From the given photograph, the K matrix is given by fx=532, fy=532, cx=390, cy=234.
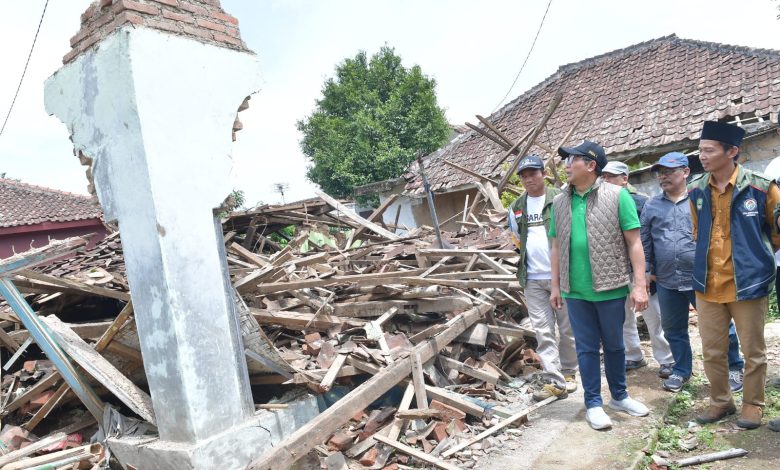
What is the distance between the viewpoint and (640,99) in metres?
12.0

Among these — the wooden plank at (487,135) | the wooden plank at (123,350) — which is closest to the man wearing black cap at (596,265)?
the wooden plank at (123,350)

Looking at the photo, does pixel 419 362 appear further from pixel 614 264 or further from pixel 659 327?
pixel 659 327

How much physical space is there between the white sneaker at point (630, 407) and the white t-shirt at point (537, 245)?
1.06m

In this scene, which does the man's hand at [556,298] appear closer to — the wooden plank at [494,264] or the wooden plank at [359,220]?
the wooden plank at [494,264]

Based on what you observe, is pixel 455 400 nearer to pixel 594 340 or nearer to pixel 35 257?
pixel 594 340

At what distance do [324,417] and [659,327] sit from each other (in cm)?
306

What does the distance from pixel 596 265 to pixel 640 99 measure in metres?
10.0

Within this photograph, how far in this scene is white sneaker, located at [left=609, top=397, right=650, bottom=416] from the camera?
12.4ft

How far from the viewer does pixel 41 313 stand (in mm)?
5137

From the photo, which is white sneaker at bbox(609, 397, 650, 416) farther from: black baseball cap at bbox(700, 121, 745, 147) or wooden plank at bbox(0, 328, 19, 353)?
wooden plank at bbox(0, 328, 19, 353)

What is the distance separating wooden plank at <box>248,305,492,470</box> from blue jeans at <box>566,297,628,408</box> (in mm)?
1291

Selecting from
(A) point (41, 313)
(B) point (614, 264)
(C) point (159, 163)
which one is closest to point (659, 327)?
(B) point (614, 264)

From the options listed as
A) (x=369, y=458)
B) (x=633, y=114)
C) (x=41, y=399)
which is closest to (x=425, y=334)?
(x=369, y=458)

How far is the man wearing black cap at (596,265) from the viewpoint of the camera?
11.7 ft
